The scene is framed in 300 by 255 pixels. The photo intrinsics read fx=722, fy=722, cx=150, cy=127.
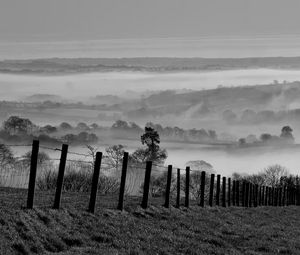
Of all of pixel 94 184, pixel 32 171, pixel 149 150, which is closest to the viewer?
pixel 32 171

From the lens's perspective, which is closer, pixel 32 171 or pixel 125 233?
pixel 32 171

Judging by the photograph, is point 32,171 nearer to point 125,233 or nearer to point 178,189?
point 125,233

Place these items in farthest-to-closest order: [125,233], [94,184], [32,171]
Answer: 1. [94,184]
2. [125,233]
3. [32,171]

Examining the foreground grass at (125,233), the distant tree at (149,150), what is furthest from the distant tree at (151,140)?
the foreground grass at (125,233)

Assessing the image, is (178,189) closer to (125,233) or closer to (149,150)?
(125,233)

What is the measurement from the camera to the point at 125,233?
71.8 ft

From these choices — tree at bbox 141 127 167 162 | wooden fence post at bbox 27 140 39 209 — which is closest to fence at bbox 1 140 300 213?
wooden fence post at bbox 27 140 39 209

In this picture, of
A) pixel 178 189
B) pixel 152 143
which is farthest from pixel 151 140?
pixel 178 189

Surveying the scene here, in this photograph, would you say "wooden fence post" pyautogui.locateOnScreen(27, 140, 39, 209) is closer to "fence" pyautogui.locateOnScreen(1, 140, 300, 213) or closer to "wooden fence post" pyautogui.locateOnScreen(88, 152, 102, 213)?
"fence" pyautogui.locateOnScreen(1, 140, 300, 213)

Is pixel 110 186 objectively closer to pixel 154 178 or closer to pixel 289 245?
pixel 289 245

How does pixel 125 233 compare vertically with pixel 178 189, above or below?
below

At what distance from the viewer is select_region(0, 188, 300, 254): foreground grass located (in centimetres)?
1838

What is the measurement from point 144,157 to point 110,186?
104541mm

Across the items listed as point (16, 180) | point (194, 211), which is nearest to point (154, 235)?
point (194, 211)
